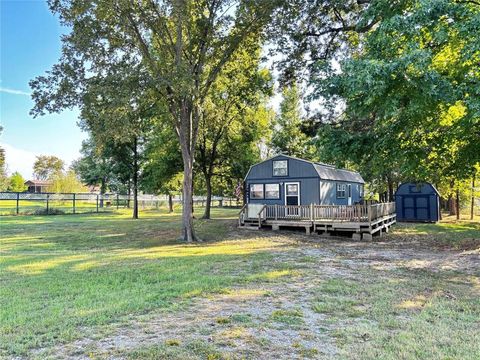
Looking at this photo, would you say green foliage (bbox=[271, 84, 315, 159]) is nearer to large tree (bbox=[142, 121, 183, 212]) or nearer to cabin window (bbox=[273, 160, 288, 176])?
large tree (bbox=[142, 121, 183, 212])

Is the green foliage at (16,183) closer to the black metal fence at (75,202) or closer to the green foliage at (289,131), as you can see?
the black metal fence at (75,202)

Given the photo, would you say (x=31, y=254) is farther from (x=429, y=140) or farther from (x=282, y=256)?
(x=429, y=140)

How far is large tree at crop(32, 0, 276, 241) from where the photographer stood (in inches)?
496

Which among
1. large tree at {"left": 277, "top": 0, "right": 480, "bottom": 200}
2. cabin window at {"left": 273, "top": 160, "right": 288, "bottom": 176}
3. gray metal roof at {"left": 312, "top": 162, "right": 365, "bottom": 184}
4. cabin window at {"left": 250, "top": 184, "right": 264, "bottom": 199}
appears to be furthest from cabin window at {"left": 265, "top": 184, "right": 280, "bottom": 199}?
large tree at {"left": 277, "top": 0, "right": 480, "bottom": 200}

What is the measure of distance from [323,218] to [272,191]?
5603 mm

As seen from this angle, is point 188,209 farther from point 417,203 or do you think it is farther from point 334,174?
point 417,203

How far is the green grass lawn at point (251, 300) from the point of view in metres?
3.60

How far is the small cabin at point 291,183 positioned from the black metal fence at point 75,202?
55.6 ft

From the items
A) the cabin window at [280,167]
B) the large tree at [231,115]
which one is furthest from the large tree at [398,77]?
the cabin window at [280,167]

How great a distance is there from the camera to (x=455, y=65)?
372 inches

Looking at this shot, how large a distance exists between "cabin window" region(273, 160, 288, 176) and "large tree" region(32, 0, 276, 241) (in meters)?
7.17

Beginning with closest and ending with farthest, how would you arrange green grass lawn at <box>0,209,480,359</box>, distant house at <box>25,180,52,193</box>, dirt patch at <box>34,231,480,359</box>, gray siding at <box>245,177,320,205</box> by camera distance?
dirt patch at <box>34,231,480,359</box>
green grass lawn at <box>0,209,480,359</box>
gray siding at <box>245,177,320,205</box>
distant house at <box>25,180,52,193</box>

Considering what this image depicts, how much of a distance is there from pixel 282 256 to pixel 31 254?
7289 millimetres

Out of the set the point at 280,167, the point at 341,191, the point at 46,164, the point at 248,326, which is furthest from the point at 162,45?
the point at 46,164
